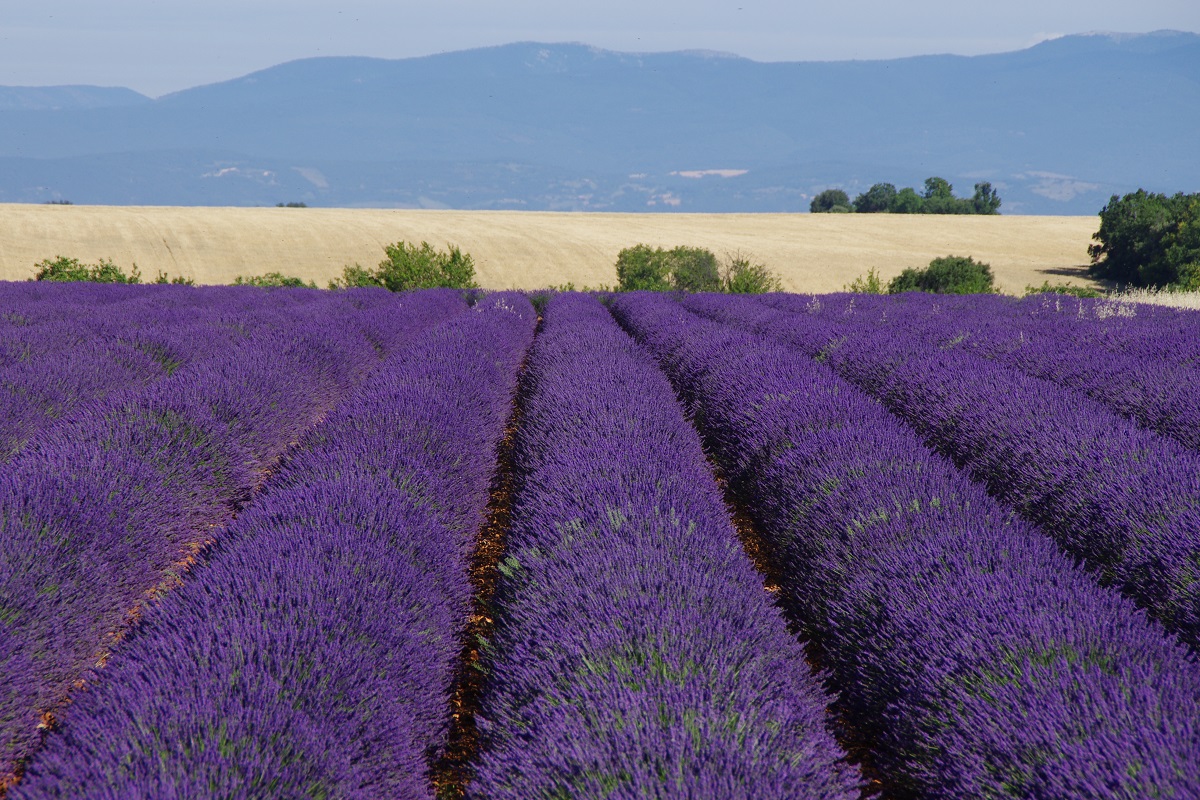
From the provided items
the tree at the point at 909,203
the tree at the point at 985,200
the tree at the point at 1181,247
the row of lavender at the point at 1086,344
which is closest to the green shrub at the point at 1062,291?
the tree at the point at 1181,247

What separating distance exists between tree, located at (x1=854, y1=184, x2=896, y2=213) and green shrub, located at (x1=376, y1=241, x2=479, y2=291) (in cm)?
6360

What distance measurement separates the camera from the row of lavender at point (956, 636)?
1.92 metres

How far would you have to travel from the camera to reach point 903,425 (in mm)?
5086

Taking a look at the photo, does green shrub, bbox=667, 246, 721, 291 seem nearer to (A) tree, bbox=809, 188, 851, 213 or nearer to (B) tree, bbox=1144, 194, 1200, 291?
(B) tree, bbox=1144, 194, 1200, 291

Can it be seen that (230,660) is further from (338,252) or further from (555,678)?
(338,252)

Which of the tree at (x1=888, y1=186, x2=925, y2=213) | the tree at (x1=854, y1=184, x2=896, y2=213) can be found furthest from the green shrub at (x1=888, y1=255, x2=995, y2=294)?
the tree at (x1=854, y1=184, x2=896, y2=213)

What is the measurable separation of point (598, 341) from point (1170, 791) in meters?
6.69

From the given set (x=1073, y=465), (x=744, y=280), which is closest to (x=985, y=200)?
(x=744, y=280)

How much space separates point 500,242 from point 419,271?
623 inches

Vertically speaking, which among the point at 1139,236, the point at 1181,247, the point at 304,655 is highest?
the point at 1139,236

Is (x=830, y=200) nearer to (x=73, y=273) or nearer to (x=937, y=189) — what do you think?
(x=937, y=189)

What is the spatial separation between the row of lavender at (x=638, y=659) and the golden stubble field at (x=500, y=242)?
28955mm

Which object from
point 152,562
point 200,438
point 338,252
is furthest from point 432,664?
point 338,252

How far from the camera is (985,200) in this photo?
7956 centimetres
